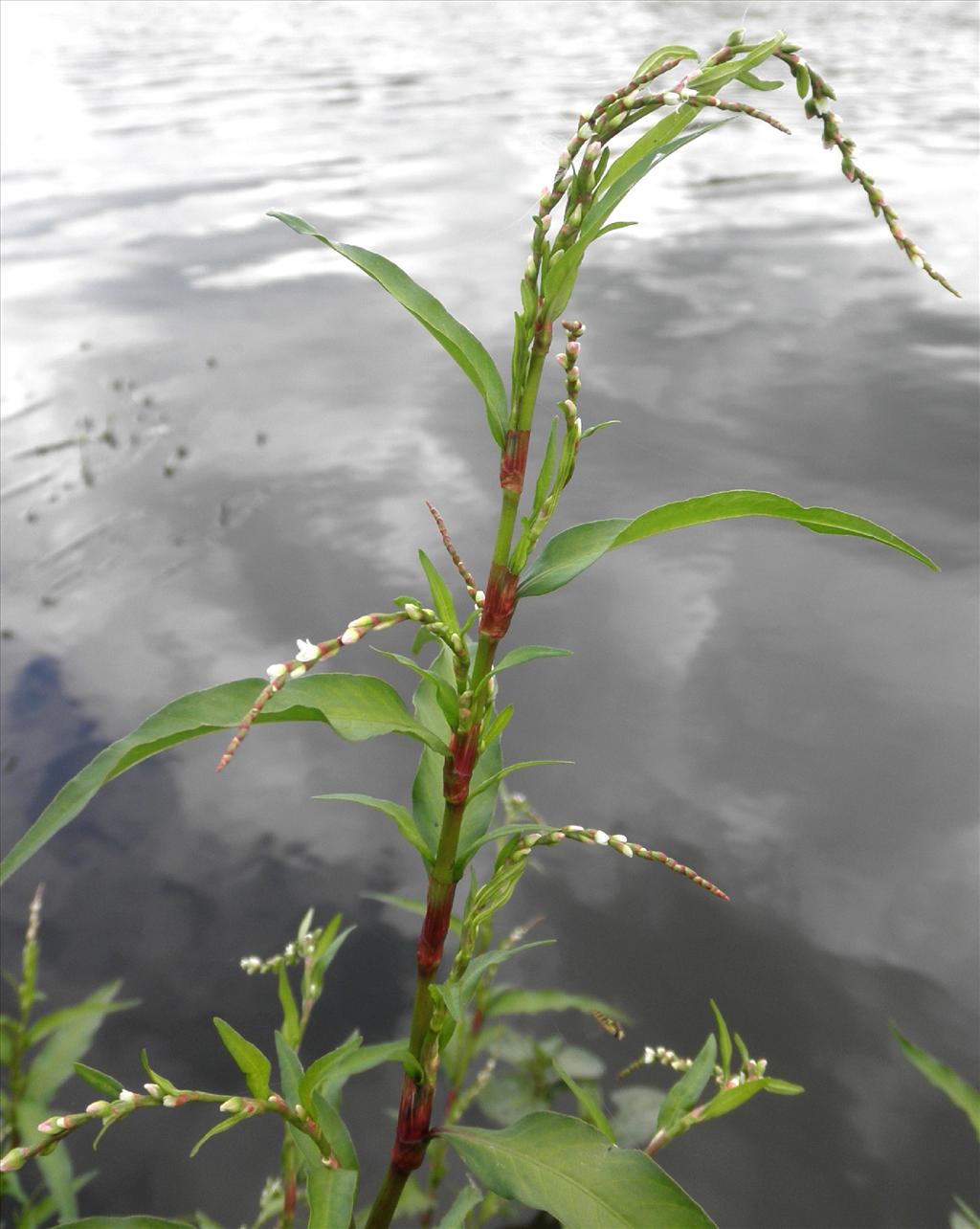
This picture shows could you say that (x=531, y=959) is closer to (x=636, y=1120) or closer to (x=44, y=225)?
(x=636, y=1120)

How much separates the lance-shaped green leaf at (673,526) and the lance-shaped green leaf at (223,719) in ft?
0.95

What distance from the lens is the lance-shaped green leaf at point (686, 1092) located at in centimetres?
203

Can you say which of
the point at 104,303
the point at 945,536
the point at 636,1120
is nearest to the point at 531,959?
the point at 636,1120

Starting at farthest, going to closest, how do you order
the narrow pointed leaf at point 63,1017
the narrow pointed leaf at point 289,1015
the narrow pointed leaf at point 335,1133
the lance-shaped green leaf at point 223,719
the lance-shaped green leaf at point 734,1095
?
the narrow pointed leaf at point 63,1017 < the narrow pointed leaf at point 289,1015 < the lance-shaped green leaf at point 734,1095 < the narrow pointed leaf at point 335,1133 < the lance-shaped green leaf at point 223,719

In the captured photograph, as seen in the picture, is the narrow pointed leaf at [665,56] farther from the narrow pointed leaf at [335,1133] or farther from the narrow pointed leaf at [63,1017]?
the narrow pointed leaf at [63,1017]

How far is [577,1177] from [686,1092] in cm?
56

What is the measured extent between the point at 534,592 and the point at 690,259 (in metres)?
9.35

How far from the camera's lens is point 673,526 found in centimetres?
154

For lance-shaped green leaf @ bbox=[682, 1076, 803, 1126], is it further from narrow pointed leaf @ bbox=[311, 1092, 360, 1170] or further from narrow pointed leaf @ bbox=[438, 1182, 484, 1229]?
narrow pointed leaf @ bbox=[311, 1092, 360, 1170]

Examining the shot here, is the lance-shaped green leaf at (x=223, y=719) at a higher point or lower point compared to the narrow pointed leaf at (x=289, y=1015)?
higher

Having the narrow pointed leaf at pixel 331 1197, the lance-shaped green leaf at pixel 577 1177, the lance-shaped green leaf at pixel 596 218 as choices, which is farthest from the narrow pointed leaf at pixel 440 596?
the narrow pointed leaf at pixel 331 1197

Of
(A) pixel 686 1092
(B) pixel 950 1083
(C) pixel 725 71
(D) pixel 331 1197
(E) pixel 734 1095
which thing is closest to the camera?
(C) pixel 725 71

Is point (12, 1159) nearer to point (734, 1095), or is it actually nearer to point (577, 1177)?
point (577, 1177)

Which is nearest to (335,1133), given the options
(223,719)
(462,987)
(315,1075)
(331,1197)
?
(331,1197)
